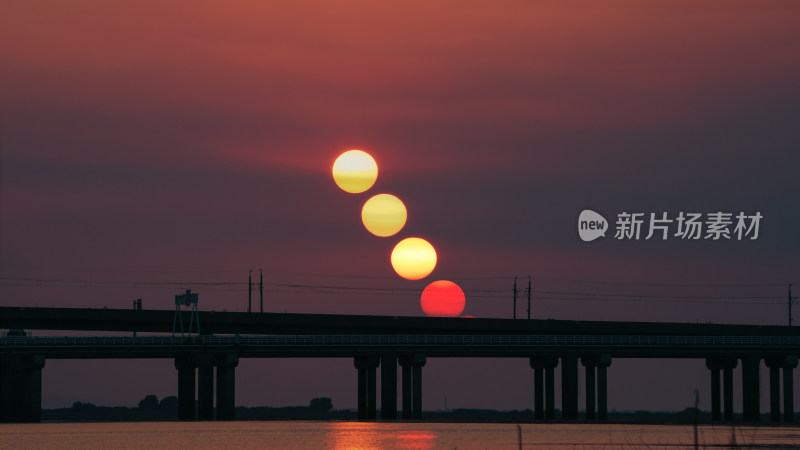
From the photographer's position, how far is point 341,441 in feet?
385

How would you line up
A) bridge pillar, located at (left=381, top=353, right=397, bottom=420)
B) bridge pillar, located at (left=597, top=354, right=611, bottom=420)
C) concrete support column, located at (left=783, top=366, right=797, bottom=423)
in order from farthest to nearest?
1. concrete support column, located at (left=783, top=366, right=797, bottom=423)
2. bridge pillar, located at (left=597, top=354, right=611, bottom=420)
3. bridge pillar, located at (left=381, top=353, right=397, bottom=420)

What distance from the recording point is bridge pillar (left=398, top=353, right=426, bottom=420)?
567ft

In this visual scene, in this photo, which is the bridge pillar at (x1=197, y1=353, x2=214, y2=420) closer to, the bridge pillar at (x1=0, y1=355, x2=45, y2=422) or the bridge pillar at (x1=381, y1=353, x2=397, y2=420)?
the bridge pillar at (x1=0, y1=355, x2=45, y2=422)

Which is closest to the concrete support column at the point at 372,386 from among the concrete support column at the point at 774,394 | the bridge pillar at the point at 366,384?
the bridge pillar at the point at 366,384

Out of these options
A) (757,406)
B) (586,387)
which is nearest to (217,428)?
(586,387)

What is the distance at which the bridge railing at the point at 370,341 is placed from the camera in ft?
534

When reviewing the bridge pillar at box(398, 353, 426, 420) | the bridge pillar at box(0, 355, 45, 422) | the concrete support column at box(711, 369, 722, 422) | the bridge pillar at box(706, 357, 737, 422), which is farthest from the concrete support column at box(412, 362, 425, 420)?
the bridge pillar at box(0, 355, 45, 422)

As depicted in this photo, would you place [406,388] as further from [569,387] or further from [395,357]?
[569,387]

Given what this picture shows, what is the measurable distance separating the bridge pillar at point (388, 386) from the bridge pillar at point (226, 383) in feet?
55.0

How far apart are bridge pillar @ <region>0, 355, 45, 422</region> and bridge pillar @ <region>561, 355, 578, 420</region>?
59.8 metres

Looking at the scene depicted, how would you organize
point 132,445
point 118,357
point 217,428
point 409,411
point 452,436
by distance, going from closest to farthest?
point 132,445, point 452,436, point 217,428, point 118,357, point 409,411

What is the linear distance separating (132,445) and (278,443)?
11366 mm

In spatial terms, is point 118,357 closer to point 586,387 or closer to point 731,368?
point 586,387

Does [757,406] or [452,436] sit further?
[757,406]
